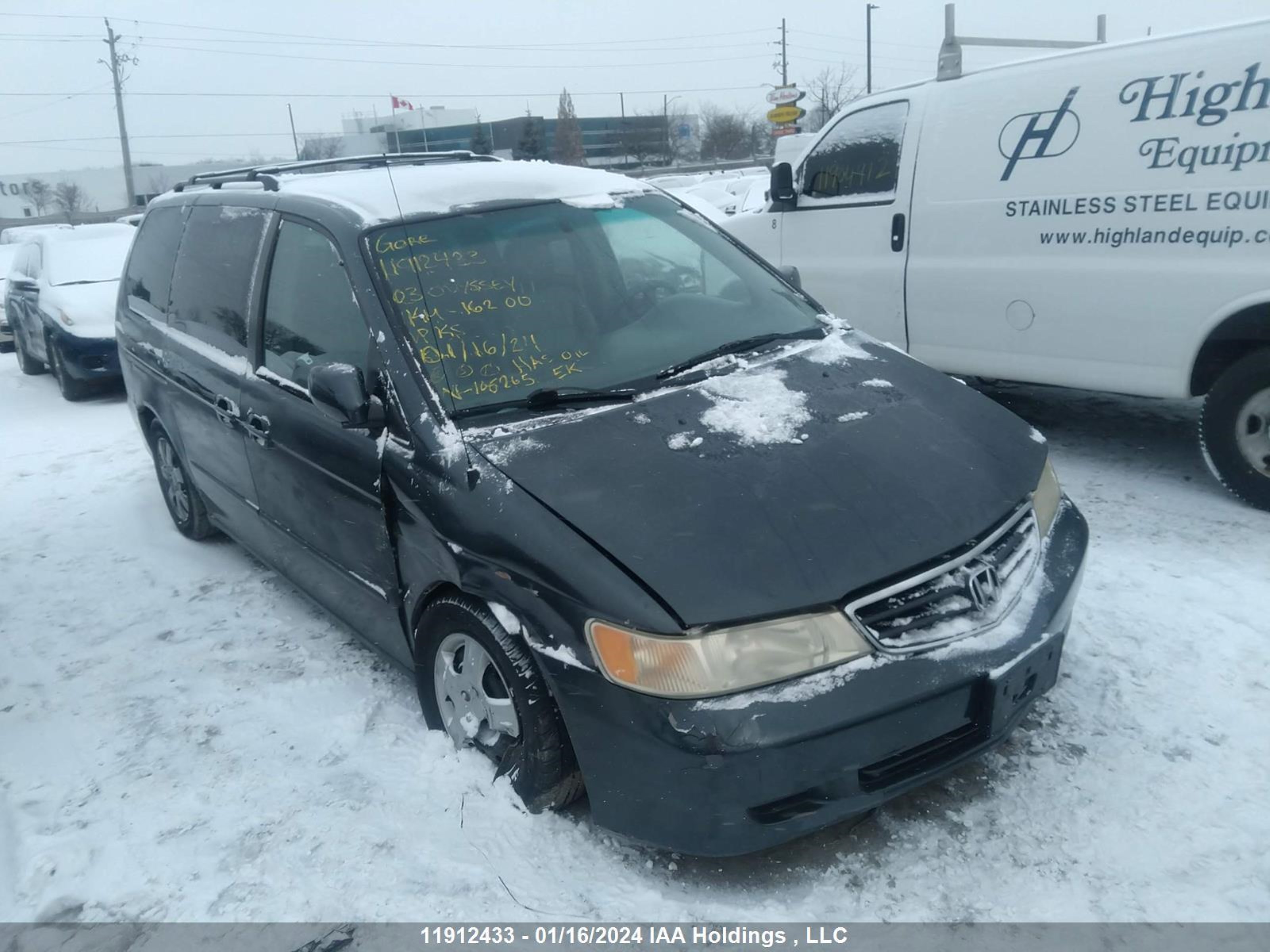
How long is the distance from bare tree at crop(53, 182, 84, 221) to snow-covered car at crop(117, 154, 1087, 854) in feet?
234

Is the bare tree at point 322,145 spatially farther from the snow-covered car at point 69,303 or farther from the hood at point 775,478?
the hood at point 775,478

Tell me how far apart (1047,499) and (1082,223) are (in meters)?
2.50

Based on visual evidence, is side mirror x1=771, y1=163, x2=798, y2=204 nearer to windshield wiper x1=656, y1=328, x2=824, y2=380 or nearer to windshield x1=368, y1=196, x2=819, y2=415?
windshield x1=368, y1=196, x2=819, y2=415

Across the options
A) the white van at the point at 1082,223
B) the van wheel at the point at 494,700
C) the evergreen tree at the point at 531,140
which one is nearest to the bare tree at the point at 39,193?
the evergreen tree at the point at 531,140

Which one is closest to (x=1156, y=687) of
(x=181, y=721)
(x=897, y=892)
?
(x=897, y=892)

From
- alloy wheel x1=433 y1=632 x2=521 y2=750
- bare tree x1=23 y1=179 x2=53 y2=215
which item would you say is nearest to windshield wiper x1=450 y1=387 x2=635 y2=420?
alloy wheel x1=433 y1=632 x2=521 y2=750

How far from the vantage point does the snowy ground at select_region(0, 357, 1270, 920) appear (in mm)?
2523

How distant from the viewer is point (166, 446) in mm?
5254

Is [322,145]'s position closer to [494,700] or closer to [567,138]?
[567,138]

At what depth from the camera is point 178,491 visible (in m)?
5.22

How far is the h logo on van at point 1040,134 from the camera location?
488 centimetres

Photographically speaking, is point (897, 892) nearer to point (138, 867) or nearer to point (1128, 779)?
point (1128, 779)

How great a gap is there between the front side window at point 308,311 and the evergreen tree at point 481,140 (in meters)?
33.0

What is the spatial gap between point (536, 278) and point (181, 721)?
2.05 metres
